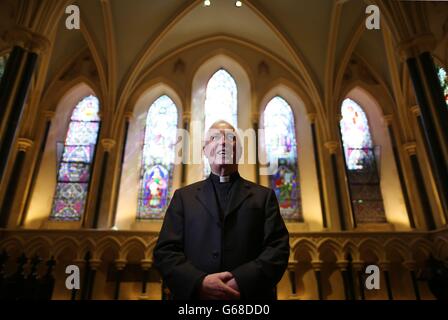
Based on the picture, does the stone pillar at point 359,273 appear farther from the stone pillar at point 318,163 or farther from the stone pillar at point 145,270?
the stone pillar at point 145,270

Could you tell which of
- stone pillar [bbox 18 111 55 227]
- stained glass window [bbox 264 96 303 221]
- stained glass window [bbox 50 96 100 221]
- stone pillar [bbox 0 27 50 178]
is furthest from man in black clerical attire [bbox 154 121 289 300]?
stone pillar [bbox 18 111 55 227]

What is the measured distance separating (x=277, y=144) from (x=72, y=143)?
21.0 feet

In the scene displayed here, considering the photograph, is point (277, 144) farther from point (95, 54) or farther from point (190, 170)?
point (95, 54)

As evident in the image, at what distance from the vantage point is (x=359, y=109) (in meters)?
10.8

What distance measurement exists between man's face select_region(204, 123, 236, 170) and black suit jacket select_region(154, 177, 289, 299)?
16cm

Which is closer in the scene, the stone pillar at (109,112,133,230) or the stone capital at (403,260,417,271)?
the stone capital at (403,260,417,271)

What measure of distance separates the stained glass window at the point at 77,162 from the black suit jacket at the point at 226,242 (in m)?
8.05

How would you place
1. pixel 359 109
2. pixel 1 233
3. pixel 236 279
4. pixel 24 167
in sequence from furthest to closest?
pixel 359 109 < pixel 24 167 < pixel 1 233 < pixel 236 279

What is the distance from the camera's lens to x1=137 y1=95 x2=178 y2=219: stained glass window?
9.23 meters

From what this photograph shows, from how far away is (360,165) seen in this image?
9.95 metres

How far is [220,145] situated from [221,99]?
8834 millimetres

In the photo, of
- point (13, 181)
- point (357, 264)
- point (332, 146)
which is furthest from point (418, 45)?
point (13, 181)

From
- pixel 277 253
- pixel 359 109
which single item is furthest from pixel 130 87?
pixel 277 253

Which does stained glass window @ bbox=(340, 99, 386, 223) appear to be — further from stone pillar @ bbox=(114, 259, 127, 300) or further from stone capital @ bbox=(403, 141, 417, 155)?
stone pillar @ bbox=(114, 259, 127, 300)
